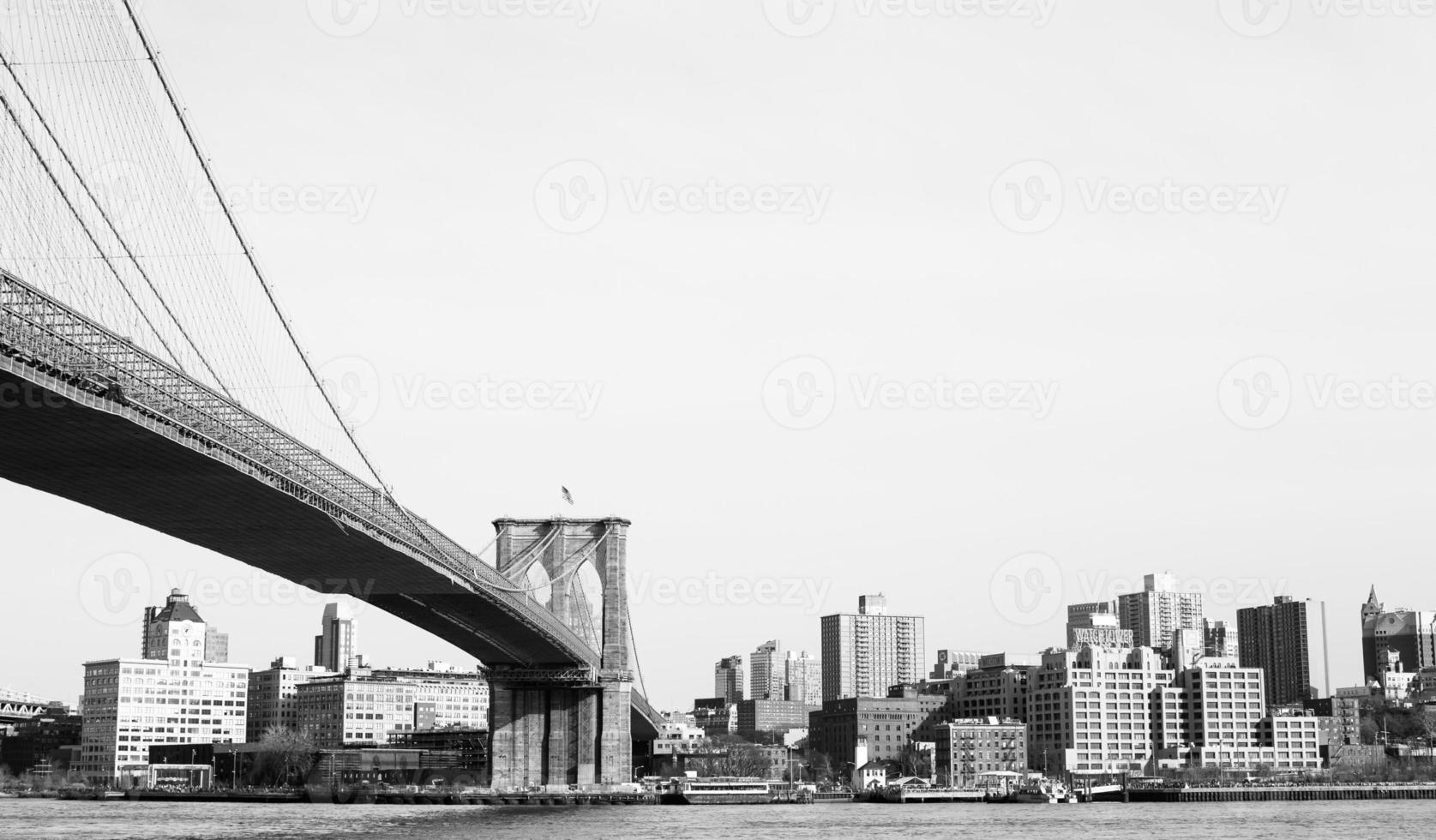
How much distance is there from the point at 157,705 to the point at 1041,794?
310 feet

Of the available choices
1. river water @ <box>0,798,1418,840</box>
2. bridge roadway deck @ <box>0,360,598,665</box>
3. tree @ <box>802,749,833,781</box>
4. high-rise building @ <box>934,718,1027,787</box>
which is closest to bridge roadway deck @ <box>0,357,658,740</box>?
bridge roadway deck @ <box>0,360,598,665</box>

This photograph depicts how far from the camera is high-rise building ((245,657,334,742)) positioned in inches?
7254

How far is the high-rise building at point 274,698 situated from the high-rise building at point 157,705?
391 centimetres

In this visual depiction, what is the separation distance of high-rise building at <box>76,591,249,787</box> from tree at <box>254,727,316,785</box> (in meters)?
17.1

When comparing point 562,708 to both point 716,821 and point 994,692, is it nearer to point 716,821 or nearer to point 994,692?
point 716,821

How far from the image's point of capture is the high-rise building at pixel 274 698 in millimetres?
184250

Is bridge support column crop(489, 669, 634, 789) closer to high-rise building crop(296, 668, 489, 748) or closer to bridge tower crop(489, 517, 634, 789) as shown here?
bridge tower crop(489, 517, 634, 789)

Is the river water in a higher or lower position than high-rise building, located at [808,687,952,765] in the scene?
lower

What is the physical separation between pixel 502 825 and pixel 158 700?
11565 cm

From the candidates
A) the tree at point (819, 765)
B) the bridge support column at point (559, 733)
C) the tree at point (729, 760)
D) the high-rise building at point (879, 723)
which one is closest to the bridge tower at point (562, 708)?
the bridge support column at point (559, 733)

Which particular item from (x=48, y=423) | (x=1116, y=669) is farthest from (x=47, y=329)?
(x=1116, y=669)

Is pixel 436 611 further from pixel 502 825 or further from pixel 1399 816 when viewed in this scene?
pixel 1399 816

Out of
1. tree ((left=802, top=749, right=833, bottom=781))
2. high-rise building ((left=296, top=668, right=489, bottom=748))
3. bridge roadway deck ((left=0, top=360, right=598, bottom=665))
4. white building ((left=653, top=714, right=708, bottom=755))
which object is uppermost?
bridge roadway deck ((left=0, top=360, right=598, bottom=665))

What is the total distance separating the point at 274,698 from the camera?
188125 mm
